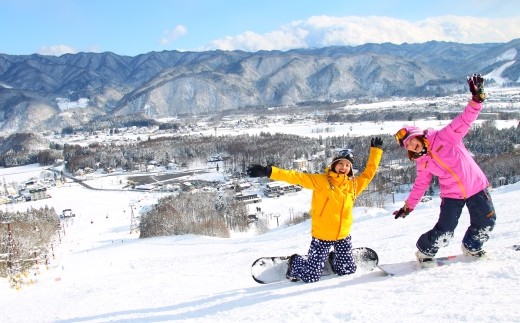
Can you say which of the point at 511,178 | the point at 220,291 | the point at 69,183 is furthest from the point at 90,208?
the point at 220,291

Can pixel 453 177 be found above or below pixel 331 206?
above

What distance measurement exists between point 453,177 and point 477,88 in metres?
0.73

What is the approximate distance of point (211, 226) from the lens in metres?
25.9

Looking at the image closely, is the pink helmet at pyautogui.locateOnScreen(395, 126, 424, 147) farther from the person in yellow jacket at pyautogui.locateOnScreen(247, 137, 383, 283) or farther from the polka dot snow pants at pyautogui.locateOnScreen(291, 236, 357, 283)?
the polka dot snow pants at pyautogui.locateOnScreen(291, 236, 357, 283)

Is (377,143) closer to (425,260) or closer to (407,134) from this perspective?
(407,134)

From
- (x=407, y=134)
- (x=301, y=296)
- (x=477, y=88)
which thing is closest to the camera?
(x=477, y=88)

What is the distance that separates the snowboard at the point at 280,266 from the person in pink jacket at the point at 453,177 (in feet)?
1.77

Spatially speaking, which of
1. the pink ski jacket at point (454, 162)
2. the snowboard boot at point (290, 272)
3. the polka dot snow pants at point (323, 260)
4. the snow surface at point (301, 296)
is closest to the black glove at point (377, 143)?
the pink ski jacket at point (454, 162)

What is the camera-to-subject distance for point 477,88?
315 cm

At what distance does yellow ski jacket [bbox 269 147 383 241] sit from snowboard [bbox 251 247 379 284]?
393 millimetres

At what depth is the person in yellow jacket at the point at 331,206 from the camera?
11.9 feet

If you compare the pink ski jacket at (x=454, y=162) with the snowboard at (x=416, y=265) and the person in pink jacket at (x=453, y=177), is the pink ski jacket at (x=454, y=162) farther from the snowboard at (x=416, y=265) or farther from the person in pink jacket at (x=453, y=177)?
the snowboard at (x=416, y=265)

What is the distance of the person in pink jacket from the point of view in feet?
11.1

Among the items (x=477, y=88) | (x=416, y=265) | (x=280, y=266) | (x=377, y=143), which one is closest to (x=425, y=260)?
(x=416, y=265)
